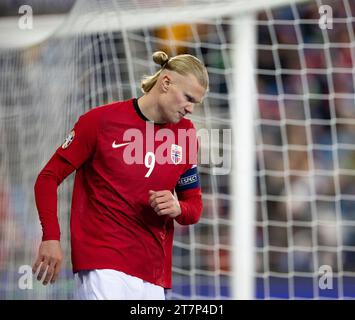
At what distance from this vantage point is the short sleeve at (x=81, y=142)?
1.66 metres

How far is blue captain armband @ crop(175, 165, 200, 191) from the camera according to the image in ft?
5.73

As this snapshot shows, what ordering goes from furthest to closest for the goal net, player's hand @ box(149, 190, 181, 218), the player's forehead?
1. the goal net
2. the player's forehead
3. player's hand @ box(149, 190, 181, 218)

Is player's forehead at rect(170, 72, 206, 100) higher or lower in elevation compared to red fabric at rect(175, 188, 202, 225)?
higher

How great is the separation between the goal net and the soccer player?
78 centimetres

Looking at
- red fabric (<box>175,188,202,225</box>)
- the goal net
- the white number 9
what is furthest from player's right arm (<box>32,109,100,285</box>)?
the goal net

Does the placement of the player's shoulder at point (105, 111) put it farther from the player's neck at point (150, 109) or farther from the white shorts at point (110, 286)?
the white shorts at point (110, 286)

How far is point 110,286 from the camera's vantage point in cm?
163

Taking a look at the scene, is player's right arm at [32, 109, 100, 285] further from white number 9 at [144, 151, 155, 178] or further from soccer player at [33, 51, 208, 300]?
white number 9 at [144, 151, 155, 178]

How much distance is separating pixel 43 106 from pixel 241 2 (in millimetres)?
688

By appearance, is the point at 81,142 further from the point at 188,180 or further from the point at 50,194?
the point at 188,180

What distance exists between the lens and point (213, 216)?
9.99 ft

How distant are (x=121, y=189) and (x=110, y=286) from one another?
182 millimetres

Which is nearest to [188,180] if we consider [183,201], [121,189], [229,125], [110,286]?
[183,201]

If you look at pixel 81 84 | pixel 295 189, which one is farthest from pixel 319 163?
pixel 81 84
